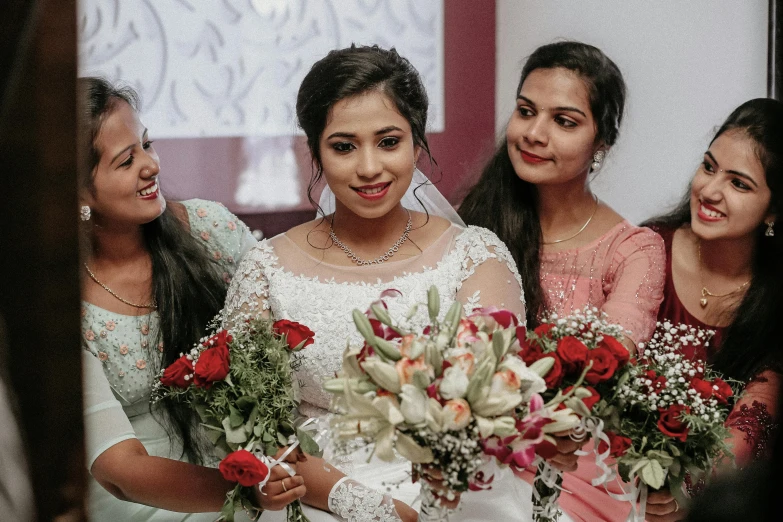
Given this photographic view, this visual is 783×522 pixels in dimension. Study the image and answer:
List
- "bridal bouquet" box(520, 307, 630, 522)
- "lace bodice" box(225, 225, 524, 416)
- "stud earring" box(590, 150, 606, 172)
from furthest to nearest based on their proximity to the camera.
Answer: "stud earring" box(590, 150, 606, 172) < "lace bodice" box(225, 225, 524, 416) < "bridal bouquet" box(520, 307, 630, 522)

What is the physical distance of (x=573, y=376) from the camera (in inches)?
72.8

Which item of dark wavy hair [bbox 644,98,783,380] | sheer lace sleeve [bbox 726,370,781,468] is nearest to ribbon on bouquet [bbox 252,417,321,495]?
sheer lace sleeve [bbox 726,370,781,468]

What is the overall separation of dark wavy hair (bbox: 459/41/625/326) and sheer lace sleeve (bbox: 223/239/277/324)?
733mm

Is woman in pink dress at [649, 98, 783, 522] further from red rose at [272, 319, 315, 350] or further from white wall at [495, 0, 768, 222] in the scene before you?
red rose at [272, 319, 315, 350]

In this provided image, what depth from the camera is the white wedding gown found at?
92.3 inches

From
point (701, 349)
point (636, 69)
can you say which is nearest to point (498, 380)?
point (701, 349)

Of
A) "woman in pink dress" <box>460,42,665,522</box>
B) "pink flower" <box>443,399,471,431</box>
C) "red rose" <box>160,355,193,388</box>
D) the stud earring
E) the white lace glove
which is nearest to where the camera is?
"pink flower" <box>443,399,471,431</box>

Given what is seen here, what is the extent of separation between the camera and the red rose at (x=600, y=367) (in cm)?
180

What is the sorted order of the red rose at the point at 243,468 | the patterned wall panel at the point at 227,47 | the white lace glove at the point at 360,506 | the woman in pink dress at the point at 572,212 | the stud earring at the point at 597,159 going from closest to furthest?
1. the red rose at the point at 243,468
2. the white lace glove at the point at 360,506
3. the woman in pink dress at the point at 572,212
4. the stud earring at the point at 597,159
5. the patterned wall panel at the point at 227,47

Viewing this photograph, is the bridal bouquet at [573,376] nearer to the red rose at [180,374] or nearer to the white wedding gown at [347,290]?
the white wedding gown at [347,290]

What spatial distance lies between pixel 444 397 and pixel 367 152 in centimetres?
89

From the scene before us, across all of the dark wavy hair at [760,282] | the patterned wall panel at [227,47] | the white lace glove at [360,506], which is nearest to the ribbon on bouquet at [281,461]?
the white lace glove at [360,506]

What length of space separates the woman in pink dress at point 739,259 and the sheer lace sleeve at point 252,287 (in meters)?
1.18

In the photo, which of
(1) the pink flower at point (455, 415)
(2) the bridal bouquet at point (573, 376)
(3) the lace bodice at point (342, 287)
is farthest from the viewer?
(3) the lace bodice at point (342, 287)
